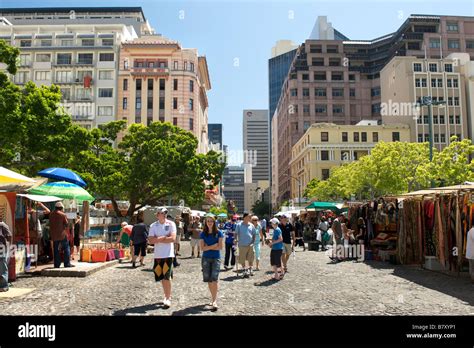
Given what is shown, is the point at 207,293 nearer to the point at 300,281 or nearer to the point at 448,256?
the point at 300,281

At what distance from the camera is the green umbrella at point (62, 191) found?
13523mm

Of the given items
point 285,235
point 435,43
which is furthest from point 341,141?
point 285,235

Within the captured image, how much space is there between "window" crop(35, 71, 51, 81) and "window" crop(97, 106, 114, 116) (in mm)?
9843

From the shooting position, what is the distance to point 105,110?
70.2 meters

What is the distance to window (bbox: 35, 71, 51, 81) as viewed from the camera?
70.2m

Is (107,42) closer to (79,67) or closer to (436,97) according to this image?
(79,67)

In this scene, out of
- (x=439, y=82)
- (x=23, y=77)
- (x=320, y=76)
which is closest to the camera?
(x=439, y=82)

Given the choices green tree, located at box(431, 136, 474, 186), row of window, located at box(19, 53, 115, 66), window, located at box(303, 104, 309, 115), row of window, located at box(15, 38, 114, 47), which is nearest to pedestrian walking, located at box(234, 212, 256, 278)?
green tree, located at box(431, 136, 474, 186)

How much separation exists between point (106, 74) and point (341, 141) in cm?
3961

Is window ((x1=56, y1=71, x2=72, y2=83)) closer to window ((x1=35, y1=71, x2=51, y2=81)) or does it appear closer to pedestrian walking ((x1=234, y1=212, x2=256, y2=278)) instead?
window ((x1=35, y1=71, x2=51, y2=81))

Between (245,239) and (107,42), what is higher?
(107,42)

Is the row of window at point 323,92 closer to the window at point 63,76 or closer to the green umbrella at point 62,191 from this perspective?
the window at point 63,76

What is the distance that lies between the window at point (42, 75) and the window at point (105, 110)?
9.84 metres
